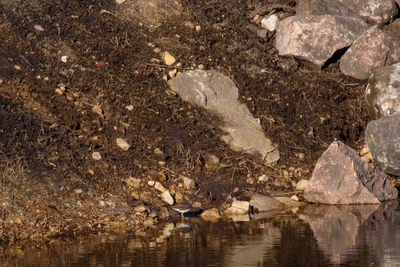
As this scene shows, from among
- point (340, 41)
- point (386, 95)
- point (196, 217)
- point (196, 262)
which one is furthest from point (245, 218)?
point (340, 41)

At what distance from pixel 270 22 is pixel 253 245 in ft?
23.6

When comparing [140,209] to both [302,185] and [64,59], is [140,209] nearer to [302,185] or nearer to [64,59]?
[302,185]

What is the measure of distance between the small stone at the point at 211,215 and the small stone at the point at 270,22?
220 inches

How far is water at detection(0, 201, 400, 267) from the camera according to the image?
722cm

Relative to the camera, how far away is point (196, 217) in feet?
31.2

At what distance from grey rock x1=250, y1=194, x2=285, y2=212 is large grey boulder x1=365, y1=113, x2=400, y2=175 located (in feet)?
6.11

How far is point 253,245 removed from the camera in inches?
310

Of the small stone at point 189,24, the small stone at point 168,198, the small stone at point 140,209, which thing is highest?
the small stone at point 189,24

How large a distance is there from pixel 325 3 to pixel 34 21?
604cm

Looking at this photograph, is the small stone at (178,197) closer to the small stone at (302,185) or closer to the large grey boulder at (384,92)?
the small stone at (302,185)

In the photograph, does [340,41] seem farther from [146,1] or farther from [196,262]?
[196,262]

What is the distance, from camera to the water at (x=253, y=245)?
23.7 ft

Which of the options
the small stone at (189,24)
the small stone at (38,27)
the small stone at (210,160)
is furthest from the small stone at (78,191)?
the small stone at (189,24)

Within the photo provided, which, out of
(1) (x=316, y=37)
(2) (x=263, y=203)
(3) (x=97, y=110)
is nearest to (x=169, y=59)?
(3) (x=97, y=110)
